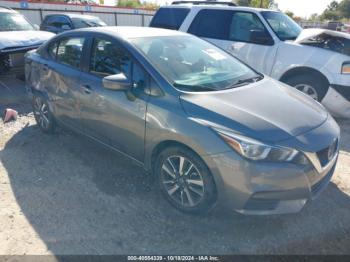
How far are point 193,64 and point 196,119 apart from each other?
3.38ft

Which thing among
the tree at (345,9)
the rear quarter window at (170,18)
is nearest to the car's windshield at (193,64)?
the rear quarter window at (170,18)

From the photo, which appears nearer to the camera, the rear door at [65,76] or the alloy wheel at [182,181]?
the alloy wheel at [182,181]

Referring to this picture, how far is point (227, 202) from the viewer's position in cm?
289

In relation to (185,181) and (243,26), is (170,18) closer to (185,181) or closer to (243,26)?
(243,26)

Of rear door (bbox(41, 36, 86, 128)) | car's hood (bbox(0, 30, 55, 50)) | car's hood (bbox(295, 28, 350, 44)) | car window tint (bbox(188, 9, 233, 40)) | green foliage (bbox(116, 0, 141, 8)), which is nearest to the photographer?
rear door (bbox(41, 36, 86, 128))

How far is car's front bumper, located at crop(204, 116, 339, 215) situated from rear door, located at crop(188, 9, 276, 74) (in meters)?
3.69

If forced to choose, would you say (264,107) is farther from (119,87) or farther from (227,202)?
(119,87)

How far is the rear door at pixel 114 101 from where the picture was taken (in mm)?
3373

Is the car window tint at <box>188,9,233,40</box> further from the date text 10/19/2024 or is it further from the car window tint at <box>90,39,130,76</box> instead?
the date text 10/19/2024

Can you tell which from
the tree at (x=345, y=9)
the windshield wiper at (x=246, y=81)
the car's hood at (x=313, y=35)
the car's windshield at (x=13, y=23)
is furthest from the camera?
the tree at (x=345, y=9)

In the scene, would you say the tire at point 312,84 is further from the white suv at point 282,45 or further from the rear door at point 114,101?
the rear door at point 114,101

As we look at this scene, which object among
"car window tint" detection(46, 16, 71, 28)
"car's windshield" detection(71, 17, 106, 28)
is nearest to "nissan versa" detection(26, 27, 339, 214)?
"car's windshield" detection(71, 17, 106, 28)

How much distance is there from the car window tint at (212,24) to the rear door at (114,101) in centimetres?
348

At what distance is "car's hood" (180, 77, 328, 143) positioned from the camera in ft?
9.23
